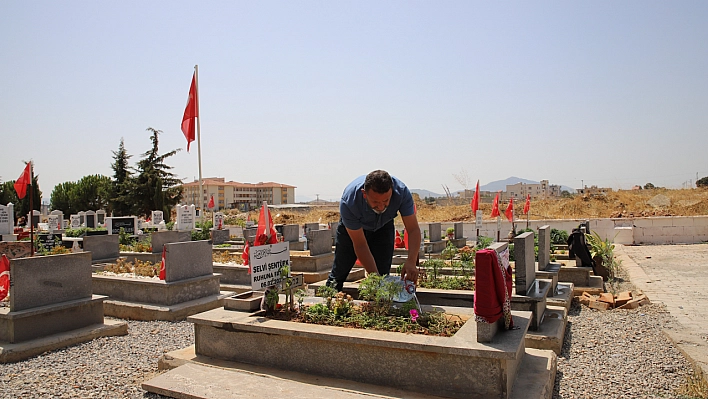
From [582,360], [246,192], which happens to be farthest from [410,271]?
[246,192]

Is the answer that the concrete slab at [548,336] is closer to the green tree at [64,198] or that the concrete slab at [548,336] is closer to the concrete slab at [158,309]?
the concrete slab at [158,309]

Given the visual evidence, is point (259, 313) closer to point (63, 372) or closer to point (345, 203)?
point (345, 203)

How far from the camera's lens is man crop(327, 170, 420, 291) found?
3.97 meters

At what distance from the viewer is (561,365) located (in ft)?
15.4

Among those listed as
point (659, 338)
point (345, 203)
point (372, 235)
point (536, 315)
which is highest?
point (345, 203)

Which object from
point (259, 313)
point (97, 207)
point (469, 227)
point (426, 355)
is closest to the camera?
point (426, 355)

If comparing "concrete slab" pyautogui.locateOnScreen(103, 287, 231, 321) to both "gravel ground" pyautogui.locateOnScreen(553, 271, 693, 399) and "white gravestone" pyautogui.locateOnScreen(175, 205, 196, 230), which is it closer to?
"gravel ground" pyautogui.locateOnScreen(553, 271, 693, 399)

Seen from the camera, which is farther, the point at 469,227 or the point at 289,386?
the point at 469,227

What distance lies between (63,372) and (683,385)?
534 cm

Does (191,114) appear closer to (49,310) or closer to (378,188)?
(49,310)

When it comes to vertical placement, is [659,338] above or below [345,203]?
below

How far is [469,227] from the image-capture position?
22.4m

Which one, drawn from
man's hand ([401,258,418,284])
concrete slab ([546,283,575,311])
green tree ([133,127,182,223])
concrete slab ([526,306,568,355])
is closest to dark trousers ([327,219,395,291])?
man's hand ([401,258,418,284])

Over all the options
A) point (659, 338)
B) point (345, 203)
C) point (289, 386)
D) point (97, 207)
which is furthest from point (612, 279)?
point (97, 207)
